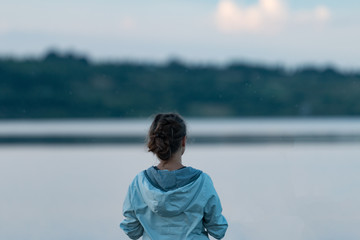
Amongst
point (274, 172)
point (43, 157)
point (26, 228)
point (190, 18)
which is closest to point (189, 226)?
point (26, 228)

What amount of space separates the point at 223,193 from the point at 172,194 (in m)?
3.87

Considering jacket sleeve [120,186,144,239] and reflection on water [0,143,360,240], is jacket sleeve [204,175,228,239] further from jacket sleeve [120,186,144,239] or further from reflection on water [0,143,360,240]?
reflection on water [0,143,360,240]

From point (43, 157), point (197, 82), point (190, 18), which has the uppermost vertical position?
point (190, 18)

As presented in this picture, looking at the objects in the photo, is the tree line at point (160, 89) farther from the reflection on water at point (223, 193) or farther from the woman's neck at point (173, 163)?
the woman's neck at point (173, 163)

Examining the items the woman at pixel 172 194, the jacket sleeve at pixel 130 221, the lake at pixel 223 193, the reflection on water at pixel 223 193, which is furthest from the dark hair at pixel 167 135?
the reflection on water at pixel 223 193

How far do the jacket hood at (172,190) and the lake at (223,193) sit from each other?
1094 millimetres

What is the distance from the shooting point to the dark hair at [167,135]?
1.90 m

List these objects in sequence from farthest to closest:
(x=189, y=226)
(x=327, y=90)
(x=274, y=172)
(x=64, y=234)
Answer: (x=327, y=90), (x=274, y=172), (x=64, y=234), (x=189, y=226)

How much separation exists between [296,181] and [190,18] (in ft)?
78.4

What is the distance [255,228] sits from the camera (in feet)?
13.8

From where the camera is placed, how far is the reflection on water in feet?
13.9

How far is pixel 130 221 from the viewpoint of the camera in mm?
1995

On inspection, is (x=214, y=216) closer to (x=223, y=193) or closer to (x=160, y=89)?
(x=223, y=193)

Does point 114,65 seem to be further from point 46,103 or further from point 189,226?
point 189,226
